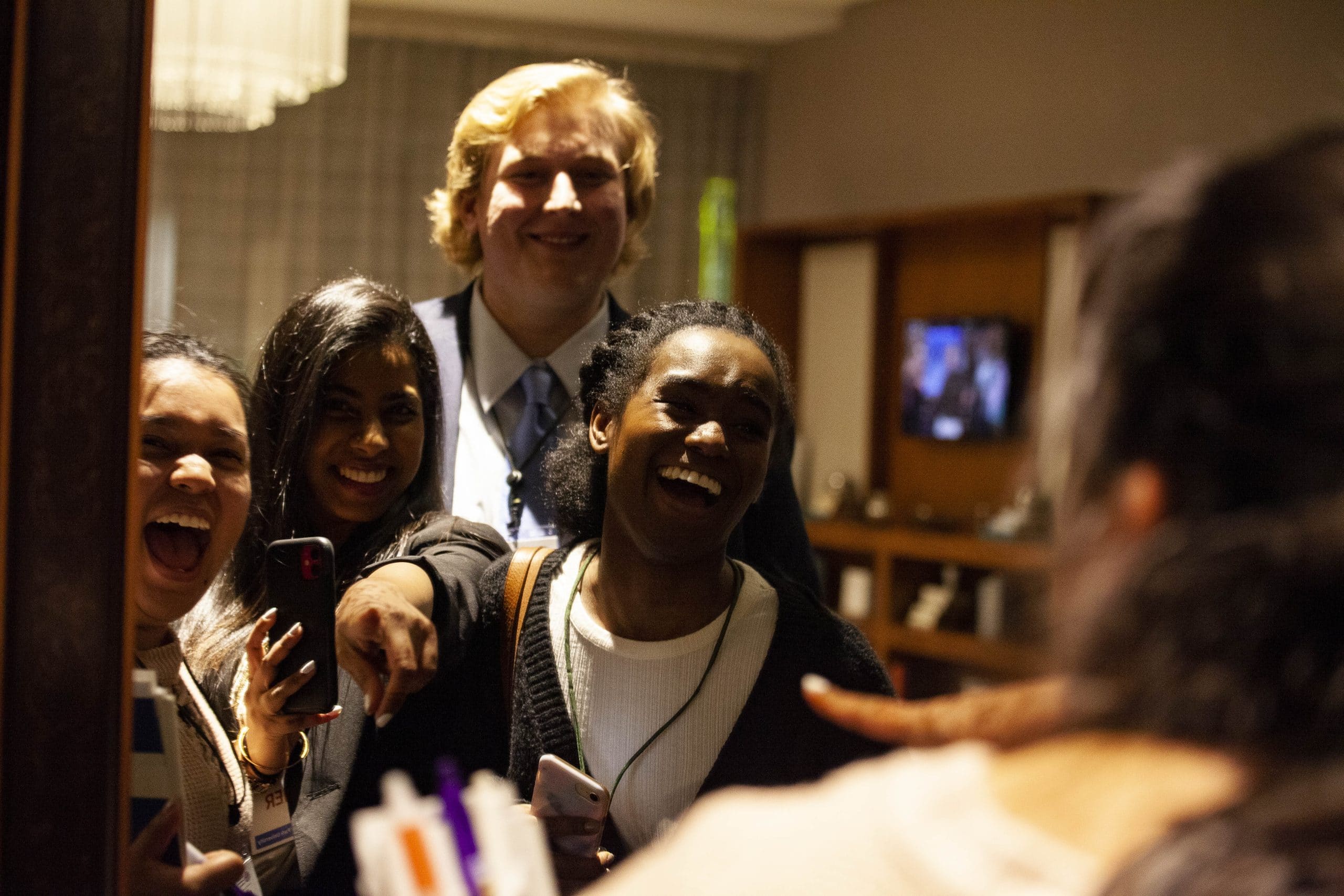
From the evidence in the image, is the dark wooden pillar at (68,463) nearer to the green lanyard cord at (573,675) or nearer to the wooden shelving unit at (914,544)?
the green lanyard cord at (573,675)

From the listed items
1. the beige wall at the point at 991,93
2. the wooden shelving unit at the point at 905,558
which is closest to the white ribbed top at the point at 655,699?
the beige wall at the point at 991,93

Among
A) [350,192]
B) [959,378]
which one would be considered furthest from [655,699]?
[959,378]

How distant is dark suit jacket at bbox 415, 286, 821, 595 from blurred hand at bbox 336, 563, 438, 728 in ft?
0.47

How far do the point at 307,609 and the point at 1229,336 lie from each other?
56 cm

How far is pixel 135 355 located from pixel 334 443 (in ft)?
0.50

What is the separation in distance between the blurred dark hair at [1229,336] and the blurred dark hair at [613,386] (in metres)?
0.41

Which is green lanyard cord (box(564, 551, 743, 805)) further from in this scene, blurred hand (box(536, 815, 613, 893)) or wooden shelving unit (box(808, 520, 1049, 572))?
wooden shelving unit (box(808, 520, 1049, 572))

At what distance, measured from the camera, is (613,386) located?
0.86 meters

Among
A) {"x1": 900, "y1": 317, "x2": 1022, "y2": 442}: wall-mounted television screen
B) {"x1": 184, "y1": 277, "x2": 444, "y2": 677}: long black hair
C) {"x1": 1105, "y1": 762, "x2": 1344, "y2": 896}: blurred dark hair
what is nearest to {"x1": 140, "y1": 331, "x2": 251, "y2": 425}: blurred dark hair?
{"x1": 184, "y1": 277, "x2": 444, "y2": 677}: long black hair

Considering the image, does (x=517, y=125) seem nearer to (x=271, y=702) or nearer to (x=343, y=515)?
(x=343, y=515)

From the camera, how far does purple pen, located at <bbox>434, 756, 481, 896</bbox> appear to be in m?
0.56

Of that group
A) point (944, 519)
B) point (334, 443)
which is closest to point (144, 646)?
point (334, 443)

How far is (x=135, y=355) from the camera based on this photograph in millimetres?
737

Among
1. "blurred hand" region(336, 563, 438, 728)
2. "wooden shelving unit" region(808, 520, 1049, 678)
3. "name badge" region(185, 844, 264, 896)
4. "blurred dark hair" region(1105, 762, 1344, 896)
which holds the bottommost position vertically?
"wooden shelving unit" region(808, 520, 1049, 678)
